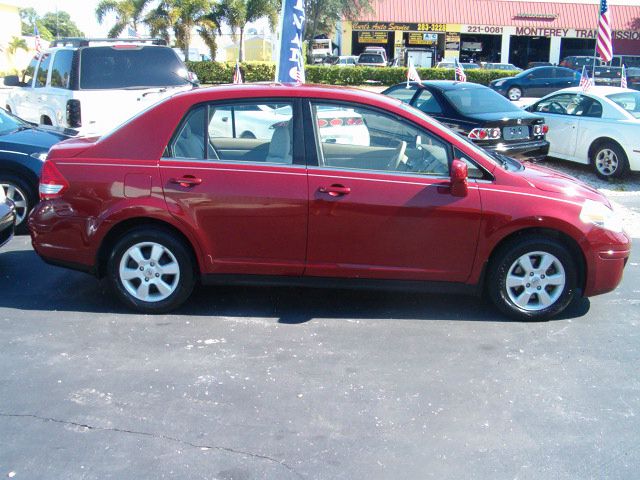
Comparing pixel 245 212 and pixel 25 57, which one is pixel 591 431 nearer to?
pixel 245 212

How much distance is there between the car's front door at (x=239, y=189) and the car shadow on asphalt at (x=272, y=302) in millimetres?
422

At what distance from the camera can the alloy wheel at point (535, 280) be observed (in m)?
5.36

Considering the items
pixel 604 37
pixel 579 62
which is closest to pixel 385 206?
pixel 604 37

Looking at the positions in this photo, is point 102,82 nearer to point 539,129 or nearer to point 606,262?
point 539,129

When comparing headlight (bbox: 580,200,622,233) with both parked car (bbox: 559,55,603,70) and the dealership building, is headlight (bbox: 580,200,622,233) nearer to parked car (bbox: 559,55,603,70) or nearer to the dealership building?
parked car (bbox: 559,55,603,70)

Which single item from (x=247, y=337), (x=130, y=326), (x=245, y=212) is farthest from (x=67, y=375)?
(x=245, y=212)

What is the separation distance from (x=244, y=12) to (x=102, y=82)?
23.8 metres

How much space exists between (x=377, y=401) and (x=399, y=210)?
5.06ft

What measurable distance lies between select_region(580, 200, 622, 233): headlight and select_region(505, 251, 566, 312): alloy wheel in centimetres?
38

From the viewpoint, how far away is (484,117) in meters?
10.6

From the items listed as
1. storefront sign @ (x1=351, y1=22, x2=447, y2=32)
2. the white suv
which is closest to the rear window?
the white suv

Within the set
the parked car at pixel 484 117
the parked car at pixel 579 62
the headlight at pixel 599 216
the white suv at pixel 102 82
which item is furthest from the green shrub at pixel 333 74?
the headlight at pixel 599 216

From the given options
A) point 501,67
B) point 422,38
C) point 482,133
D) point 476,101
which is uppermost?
point 422,38

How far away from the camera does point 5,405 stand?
4090 millimetres
